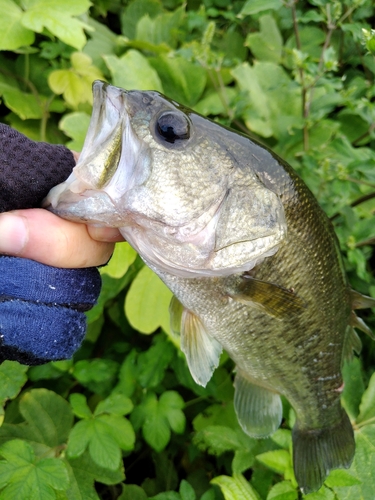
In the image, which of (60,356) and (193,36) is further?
(193,36)

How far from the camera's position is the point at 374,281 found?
172 centimetres

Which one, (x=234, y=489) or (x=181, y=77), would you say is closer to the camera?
(x=234, y=489)

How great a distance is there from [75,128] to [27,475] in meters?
1.03

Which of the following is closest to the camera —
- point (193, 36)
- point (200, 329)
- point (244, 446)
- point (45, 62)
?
point (200, 329)

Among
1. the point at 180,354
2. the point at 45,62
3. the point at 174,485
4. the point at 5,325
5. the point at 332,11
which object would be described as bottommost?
the point at 174,485

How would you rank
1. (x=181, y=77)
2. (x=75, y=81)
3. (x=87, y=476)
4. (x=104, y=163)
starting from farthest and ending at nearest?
(x=181, y=77) → (x=75, y=81) → (x=87, y=476) → (x=104, y=163)

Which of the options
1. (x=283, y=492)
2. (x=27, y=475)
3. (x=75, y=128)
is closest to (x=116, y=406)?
(x=27, y=475)

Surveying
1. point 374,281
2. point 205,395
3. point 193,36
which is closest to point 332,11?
point 193,36

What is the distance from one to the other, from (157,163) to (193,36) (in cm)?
156

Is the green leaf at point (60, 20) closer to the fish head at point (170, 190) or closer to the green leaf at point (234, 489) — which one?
the fish head at point (170, 190)

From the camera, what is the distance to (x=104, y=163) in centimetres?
74

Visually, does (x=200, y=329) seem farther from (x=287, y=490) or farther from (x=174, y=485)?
(x=174, y=485)

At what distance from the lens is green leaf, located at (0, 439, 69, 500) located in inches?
40.0

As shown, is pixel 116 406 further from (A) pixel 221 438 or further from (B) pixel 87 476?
(A) pixel 221 438
